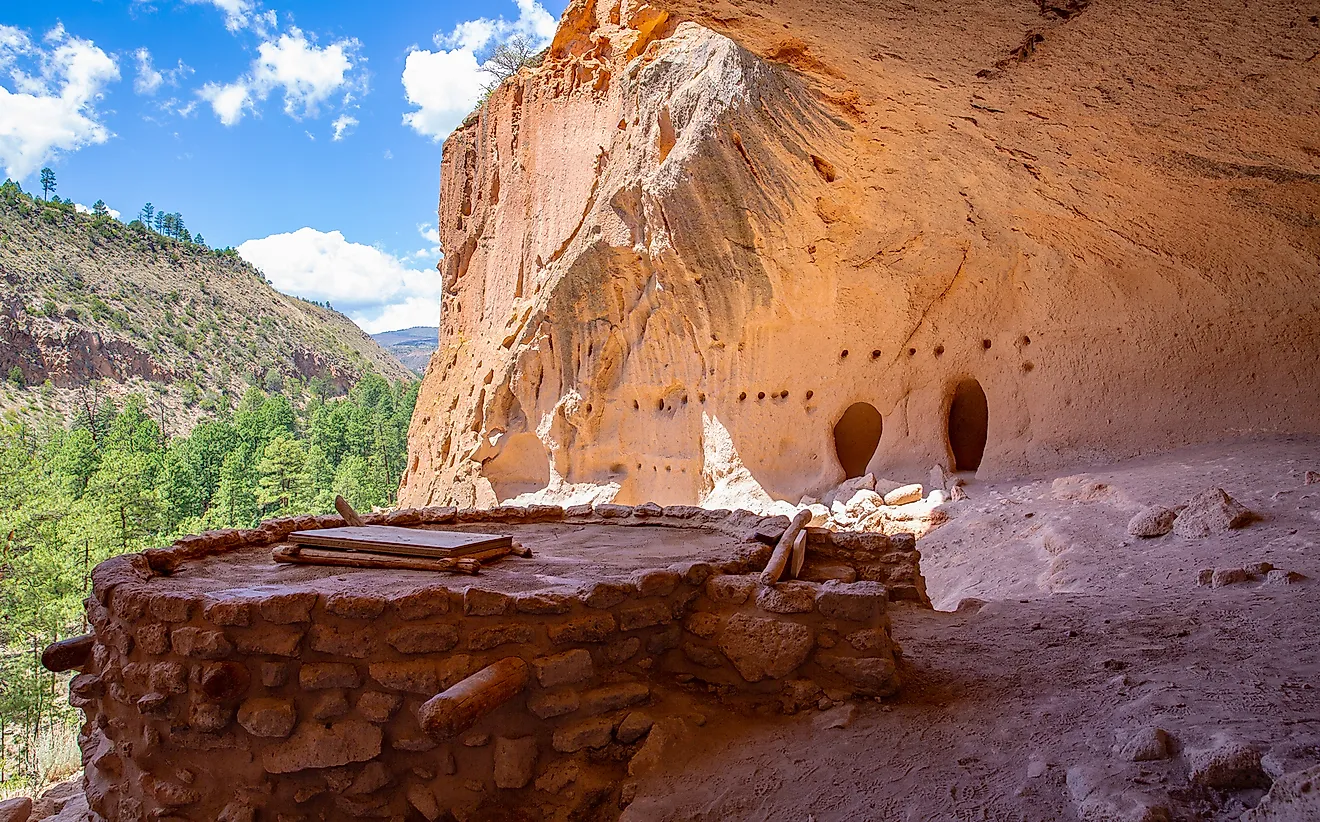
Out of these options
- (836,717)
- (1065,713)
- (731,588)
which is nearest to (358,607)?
(731,588)

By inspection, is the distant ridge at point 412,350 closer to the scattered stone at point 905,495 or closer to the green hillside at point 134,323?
the green hillside at point 134,323

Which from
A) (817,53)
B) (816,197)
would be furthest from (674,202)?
(817,53)

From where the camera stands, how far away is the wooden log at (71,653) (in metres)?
2.89

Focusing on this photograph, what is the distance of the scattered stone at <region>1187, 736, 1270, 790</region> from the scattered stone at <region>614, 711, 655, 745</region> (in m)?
1.46

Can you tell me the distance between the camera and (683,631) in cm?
279

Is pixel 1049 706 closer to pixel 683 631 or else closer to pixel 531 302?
pixel 683 631

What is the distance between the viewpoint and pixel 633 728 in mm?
2447

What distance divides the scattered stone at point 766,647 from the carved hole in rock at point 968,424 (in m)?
7.14

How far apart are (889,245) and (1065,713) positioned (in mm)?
6113

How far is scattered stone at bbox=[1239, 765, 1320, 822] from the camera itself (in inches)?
58.4

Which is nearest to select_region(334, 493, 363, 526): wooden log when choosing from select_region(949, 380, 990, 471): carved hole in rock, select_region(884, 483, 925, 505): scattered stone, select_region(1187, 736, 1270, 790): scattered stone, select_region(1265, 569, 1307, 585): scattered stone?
select_region(1187, 736, 1270, 790): scattered stone

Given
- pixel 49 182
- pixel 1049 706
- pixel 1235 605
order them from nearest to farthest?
pixel 1049 706 → pixel 1235 605 → pixel 49 182

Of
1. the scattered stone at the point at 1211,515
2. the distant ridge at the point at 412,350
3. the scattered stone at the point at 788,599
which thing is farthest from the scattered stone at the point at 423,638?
the distant ridge at the point at 412,350

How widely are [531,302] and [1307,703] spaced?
11456mm
